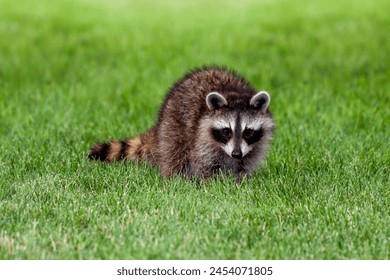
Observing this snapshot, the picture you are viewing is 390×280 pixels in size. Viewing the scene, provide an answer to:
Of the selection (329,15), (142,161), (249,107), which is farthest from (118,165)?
(329,15)

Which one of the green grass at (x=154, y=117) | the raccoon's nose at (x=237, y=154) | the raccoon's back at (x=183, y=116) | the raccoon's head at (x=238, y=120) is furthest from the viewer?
the raccoon's back at (x=183, y=116)

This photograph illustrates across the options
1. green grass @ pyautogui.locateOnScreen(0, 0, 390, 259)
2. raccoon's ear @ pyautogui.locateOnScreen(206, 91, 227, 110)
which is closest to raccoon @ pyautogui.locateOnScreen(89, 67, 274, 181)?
raccoon's ear @ pyautogui.locateOnScreen(206, 91, 227, 110)

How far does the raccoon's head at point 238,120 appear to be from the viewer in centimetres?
704

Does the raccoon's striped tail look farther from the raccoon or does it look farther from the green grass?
the green grass

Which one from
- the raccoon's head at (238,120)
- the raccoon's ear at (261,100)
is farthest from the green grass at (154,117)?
Result: the raccoon's ear at (261,100)

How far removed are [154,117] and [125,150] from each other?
6.50ft

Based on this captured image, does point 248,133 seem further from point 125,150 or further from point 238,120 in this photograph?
point 125,150

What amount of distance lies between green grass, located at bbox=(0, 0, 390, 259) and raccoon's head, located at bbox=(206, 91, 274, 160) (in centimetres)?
37

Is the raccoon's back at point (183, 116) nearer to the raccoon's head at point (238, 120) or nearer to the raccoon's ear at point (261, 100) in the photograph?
the raccoon's head at point (238, 120)

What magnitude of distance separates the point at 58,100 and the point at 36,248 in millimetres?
5830

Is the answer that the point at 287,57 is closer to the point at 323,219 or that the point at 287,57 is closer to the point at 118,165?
the point at 118,165

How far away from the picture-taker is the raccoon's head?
7.04m

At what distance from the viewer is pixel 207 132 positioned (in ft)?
23.7

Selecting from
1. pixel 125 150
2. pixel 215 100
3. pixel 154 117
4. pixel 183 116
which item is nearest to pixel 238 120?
pixel 215 100
